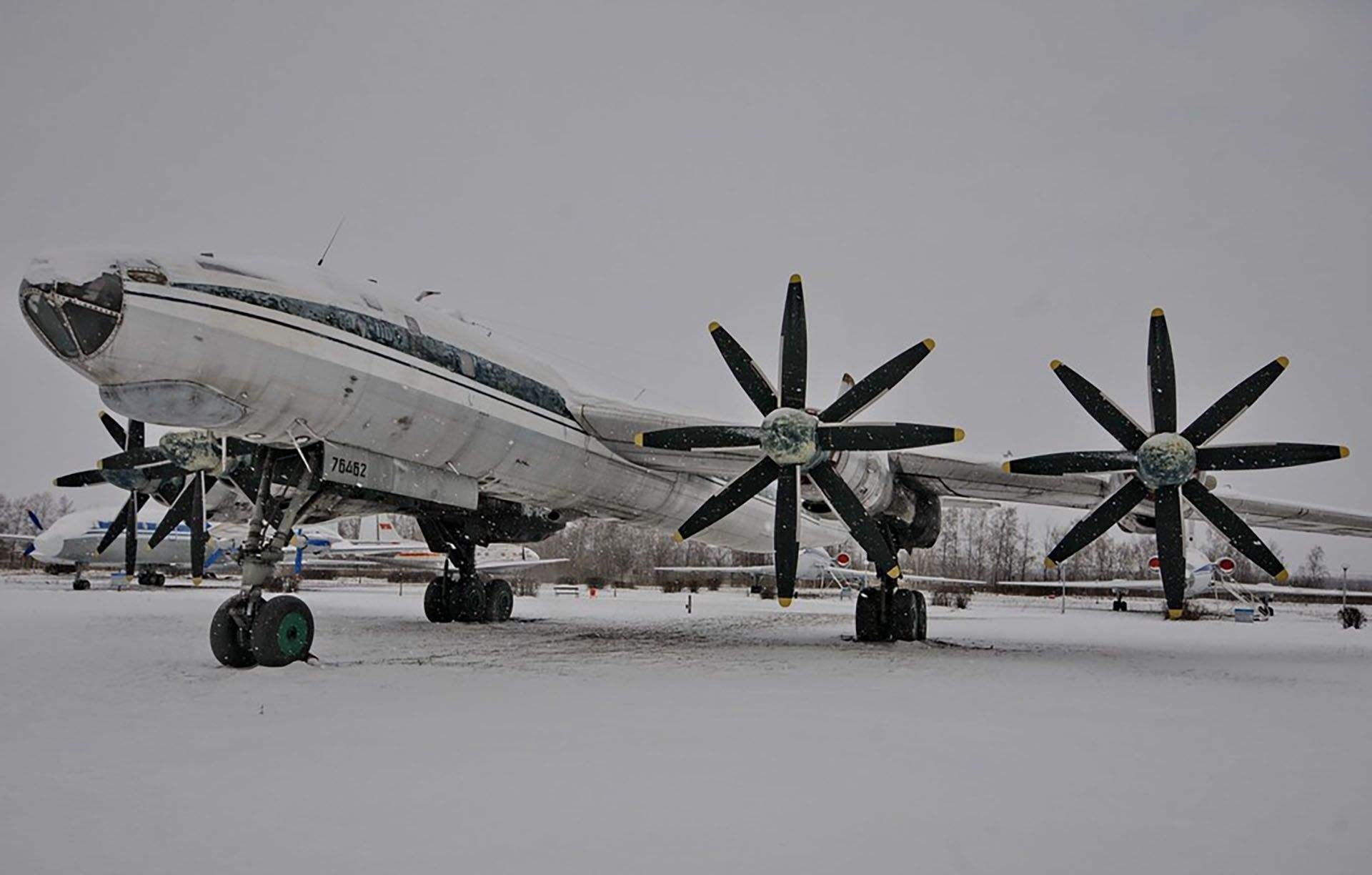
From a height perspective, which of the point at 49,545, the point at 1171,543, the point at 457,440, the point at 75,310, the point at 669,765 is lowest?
the point at 669,765

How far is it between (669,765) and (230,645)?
20.1 ft

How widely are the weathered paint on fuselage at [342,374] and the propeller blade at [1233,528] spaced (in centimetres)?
795

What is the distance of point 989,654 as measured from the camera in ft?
44.1

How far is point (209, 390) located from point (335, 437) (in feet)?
5.60

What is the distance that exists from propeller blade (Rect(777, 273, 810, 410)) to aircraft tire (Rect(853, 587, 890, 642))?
4688mm

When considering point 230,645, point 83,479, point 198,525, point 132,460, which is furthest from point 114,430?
point 230,645

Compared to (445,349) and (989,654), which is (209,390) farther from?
(989,654)

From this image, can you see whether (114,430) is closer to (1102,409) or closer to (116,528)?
(116,528)

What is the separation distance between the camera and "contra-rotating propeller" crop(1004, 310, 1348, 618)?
11.5 m

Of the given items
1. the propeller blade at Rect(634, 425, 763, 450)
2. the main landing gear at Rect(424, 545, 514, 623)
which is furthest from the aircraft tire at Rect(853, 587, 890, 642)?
the main landing gear at Rect(424, 545, 514, 623)

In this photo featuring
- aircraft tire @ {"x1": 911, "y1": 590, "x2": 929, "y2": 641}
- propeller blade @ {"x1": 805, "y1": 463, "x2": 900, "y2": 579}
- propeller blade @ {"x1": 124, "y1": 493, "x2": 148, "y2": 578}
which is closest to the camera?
propeller blade @ {"x1": 805, "y1": 463, "x2": 900, "y2": 579}

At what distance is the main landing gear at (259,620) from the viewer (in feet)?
31.8

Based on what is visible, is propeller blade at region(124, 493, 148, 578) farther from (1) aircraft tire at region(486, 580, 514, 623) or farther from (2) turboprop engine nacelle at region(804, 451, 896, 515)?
(2) turboprop engine nacelle at region(804, 451, 896, 515)

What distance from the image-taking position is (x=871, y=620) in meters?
15.3
